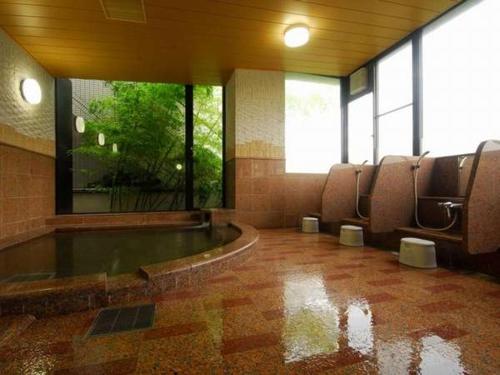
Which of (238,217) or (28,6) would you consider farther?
(238,217)

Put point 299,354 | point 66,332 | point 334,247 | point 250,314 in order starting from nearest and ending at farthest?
point 299,354 → point 66,332 → point 250,314 → point 334,247

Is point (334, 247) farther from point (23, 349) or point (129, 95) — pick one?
point (129, 95)

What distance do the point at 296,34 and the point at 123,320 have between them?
133 inches

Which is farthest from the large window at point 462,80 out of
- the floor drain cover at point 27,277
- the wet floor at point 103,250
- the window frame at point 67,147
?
the floor drain cover at point 27,277

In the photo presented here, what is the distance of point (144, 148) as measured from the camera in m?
5.19

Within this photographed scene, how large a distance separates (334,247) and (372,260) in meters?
0.58

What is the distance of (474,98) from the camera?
293 centimetres

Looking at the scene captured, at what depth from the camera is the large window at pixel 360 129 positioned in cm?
454

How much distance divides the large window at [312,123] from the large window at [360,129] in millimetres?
244

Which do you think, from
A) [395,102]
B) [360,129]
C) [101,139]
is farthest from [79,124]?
[395,102]

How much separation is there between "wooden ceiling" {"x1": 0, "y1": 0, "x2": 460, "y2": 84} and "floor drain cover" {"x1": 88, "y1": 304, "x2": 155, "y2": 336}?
114 inches

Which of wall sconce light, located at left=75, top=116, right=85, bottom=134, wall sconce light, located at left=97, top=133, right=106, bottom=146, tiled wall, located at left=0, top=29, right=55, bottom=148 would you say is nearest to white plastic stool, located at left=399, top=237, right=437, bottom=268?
tiled wall, located at left=0, top=29, right=55, bottom=148

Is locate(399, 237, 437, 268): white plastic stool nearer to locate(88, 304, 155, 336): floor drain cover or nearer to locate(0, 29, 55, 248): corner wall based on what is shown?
locate(88, 304, 155, 336): floor drain cover

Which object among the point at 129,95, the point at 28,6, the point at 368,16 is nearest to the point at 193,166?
the point at 129,95
